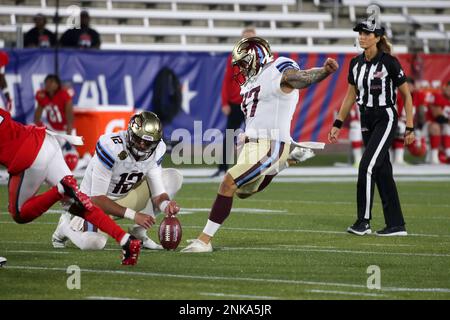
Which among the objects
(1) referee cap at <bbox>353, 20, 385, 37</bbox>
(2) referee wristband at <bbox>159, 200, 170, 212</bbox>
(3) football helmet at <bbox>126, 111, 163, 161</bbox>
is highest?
(1) referee cap at <bbox>353, 20, 385, 37</bbox>

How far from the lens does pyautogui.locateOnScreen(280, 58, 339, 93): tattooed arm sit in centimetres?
720

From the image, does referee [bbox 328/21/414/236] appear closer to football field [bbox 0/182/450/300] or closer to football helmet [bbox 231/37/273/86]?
football field [bbox 0/182/450/300]

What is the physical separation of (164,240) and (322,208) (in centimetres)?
363

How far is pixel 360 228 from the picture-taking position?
A: 28.8 feet

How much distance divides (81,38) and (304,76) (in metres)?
10.5

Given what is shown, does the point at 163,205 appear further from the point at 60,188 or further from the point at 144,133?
the point at 60,188

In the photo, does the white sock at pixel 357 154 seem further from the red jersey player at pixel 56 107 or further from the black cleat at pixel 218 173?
the red jersey player at pixel 56 107

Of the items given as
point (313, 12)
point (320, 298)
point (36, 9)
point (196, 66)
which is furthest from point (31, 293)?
point (313, 12)

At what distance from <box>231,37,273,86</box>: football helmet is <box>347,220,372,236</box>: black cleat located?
1721 mm

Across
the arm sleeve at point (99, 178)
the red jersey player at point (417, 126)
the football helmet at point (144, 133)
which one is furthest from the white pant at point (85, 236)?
the red jersey player at point (417, 126)

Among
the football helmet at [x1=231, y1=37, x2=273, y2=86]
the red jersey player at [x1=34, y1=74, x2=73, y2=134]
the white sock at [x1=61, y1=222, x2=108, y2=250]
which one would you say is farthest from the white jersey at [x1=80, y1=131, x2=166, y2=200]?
the red jersey player at [x1=34, y1=74, x2=73, y2=134]

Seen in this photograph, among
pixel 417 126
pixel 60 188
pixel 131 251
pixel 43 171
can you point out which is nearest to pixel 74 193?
pixel 60 188

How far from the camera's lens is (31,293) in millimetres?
5762

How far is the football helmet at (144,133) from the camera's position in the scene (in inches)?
285
